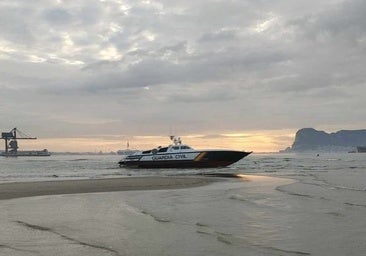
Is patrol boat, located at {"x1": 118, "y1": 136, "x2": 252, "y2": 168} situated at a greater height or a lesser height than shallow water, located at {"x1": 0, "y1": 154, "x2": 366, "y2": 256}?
greater

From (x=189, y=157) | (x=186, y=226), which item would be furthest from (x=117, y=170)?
(x=186, y=226)

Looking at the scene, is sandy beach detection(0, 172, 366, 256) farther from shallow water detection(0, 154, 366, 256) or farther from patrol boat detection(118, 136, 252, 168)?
patrol boat detection(118, 136, 252, 168)

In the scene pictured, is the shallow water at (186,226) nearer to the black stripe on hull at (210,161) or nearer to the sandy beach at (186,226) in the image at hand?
the sandy beach at (186,226)

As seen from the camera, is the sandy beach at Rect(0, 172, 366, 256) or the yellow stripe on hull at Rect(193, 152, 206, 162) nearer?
the sandy beach at Rect(0, 172, 366, 256)

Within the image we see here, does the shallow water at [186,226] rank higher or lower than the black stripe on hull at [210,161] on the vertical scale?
lower

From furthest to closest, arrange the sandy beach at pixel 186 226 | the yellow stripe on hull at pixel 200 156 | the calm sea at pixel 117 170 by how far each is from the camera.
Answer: the yellow stripe on hull at pixel 200 156
the calm sea at pixel 117 170
the sandy beach at pixel 186 226

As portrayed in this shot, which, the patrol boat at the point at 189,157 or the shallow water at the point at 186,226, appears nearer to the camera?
the shallow water at the point at 186,226

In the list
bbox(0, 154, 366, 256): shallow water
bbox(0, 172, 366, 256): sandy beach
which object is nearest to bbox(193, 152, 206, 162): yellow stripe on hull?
bbox(0, 172, 366, 256): sandy beach

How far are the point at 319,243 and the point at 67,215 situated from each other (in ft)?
25.2

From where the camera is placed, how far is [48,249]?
919cm


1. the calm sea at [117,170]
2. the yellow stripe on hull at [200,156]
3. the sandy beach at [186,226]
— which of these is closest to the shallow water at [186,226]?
the sandy beach at [186,226]

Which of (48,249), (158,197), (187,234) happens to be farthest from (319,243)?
(158,197)

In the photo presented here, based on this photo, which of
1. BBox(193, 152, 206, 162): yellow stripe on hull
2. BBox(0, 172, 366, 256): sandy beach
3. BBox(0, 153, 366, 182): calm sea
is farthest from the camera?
BBox(193, 152, 206, 162): yellow stripe on hull

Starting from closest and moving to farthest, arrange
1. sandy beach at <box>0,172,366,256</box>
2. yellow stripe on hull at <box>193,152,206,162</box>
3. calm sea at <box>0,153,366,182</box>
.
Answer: sandy beach at <box>0,172,366,256</box>
calm sea at <box>0,153,366,182</box>
yellow stripe on hull at <box>193,152,206,162</box>
